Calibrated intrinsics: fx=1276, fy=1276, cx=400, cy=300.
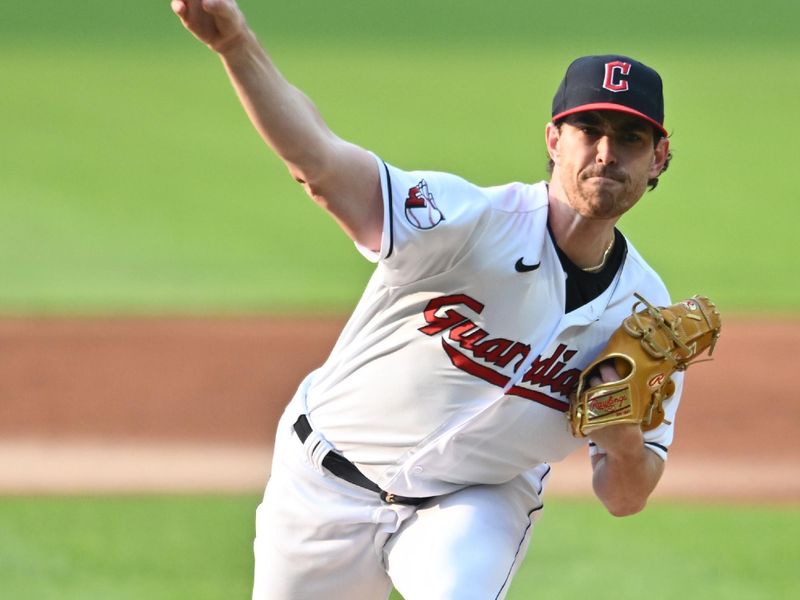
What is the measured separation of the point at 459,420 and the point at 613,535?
3.13 m

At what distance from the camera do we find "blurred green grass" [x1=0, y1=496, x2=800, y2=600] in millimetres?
5434

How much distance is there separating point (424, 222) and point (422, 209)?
30mm

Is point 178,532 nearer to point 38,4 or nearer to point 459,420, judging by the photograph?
point 459,420

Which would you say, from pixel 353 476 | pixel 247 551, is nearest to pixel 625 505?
pixel 353 476

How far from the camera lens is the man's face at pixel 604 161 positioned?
3.19 metres

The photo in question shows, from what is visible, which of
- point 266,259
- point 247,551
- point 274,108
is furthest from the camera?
point 266,259

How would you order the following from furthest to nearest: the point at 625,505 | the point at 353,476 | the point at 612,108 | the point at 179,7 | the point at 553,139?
the point at 625,505, the point at 353,476, the point at 553,139, the point at 612,108, the point at 179,7

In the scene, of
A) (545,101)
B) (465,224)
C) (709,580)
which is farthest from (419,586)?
(545,101)

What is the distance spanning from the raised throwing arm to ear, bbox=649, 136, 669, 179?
880 mm

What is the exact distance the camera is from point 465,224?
3039 millimetres

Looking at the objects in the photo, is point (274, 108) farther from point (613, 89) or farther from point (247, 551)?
point (247, 551)

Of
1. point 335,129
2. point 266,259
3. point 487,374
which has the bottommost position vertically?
point 266,259

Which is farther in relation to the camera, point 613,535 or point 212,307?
point 212,307

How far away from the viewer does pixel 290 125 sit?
2.62 meters
